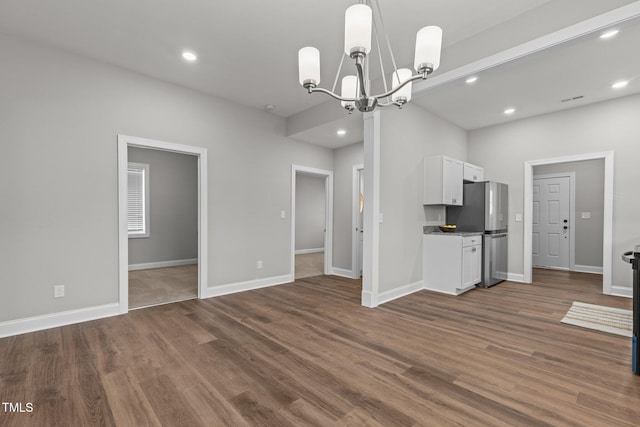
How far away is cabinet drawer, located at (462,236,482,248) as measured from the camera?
14.5 ft

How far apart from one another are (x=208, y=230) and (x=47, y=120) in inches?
83.0

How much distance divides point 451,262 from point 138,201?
6.47 metres

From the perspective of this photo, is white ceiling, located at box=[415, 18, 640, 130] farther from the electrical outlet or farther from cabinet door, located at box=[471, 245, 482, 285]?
the electrical outlet

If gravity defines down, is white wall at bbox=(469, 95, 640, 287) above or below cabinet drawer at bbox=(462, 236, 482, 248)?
above

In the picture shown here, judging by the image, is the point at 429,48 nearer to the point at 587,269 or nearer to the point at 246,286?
the point at 246,286

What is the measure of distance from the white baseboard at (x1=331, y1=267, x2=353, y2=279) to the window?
4272 mm

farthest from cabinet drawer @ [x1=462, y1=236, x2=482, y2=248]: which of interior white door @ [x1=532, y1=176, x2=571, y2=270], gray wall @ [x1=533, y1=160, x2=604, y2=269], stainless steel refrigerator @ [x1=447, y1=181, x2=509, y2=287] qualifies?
gray wall @ [x1=533, y1=160, x2=604, y2=269]

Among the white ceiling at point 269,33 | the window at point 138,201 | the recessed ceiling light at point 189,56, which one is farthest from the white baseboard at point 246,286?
the window at point 138,201

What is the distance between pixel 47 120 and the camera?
3.13 m

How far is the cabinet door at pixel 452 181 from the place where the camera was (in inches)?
183

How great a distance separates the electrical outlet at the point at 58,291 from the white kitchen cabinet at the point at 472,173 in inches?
228

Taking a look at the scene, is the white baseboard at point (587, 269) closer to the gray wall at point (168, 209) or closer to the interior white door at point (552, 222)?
the interior white door at point (552, 222)

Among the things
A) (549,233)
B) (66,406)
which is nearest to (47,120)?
(66,406)

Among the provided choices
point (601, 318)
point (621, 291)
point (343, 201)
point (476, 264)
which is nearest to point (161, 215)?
point (343, 201)
